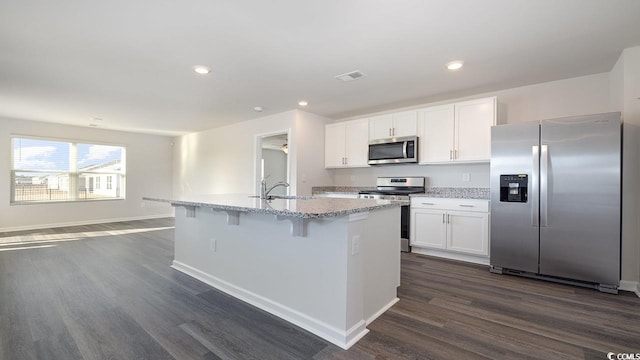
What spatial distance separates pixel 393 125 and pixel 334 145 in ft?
3.91

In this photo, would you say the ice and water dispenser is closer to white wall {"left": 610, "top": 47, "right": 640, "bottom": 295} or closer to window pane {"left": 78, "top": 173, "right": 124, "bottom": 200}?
white wall {"left": 610, "top": 47, "right": 640, "bottom": 295}

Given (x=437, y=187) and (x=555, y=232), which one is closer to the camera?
(x=555, y=232)

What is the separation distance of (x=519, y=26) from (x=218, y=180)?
5990 mm

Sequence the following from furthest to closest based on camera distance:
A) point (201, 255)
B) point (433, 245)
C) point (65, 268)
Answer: point (433, 245) → point (65, 268) → point (201, 255)

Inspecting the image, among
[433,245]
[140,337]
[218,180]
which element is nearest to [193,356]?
[140,337]

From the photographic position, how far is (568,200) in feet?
9.66

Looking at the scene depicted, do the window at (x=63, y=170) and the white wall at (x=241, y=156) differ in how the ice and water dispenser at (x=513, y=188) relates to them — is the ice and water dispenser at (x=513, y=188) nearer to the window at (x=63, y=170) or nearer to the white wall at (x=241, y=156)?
the white wall at (x=241, y=156)

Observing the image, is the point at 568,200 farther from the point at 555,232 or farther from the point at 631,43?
the point at 631,43

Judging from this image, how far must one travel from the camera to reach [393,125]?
4582mm

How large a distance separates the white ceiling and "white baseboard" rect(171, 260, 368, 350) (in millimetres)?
2252

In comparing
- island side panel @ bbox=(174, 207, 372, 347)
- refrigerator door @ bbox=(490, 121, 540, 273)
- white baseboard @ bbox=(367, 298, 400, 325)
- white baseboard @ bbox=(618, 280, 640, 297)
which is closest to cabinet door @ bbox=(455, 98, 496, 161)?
refrigerator door @ bbox=(490, 121, 540, 273)

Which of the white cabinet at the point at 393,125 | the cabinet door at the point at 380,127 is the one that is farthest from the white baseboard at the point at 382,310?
the cabinet door at the point at 380,127

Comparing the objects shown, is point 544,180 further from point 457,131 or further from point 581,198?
point 457,131

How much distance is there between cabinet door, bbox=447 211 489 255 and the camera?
11.8 feet
